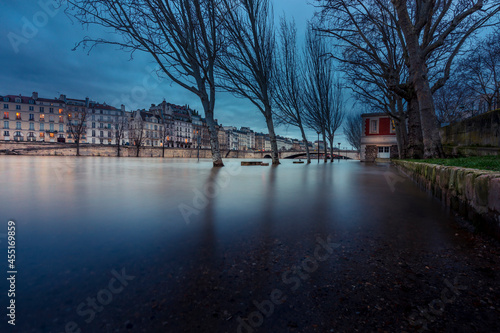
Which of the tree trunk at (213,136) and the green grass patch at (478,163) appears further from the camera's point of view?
the tree trunk at (213,136)

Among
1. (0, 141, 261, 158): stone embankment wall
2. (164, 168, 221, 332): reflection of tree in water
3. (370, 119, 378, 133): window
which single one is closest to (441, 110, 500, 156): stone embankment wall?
(164, 168, 221, 332): reflection of tree in water

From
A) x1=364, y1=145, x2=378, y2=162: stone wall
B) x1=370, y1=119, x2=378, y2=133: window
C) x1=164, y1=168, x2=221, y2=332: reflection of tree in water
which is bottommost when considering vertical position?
x1=164, y1=168, x2=221, y2=332: reflection of tree in water

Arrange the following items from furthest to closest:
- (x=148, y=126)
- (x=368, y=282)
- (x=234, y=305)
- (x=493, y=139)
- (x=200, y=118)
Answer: (x=200, y=118), (x=148, y=126), (x=493, y=139), (x=368, y=282), (x=234, y=305)

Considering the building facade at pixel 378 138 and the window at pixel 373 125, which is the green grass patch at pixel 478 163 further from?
the window at pixel 373 125

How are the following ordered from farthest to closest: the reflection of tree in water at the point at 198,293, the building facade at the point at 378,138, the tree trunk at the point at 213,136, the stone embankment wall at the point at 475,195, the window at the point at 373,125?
1. the window at the point at 373,125
2. the building facade at the point at 378,138
3. the tree trunk at the point at 213,136
4. the stone embankment wall at the point at 475,195
5. the reflection of tree in water at the point at 198,293

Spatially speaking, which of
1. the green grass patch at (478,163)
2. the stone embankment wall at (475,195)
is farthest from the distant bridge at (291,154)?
the stone embankment wall at (475,195)

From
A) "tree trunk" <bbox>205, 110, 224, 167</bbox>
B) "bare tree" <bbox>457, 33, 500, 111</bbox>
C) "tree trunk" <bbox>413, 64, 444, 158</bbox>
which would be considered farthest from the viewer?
"bare tree" <bbox>457, 33, 500, 111</bbox>

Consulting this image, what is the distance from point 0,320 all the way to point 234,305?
31.4 inches

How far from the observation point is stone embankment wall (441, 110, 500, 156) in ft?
29.4

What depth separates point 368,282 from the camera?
1.19m

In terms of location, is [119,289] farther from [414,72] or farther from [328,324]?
[414,72]

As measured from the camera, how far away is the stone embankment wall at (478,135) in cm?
898

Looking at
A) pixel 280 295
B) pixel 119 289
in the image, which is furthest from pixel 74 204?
pixel 280 295

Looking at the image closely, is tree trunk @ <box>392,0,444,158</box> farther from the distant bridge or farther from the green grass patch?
the distant bridge
